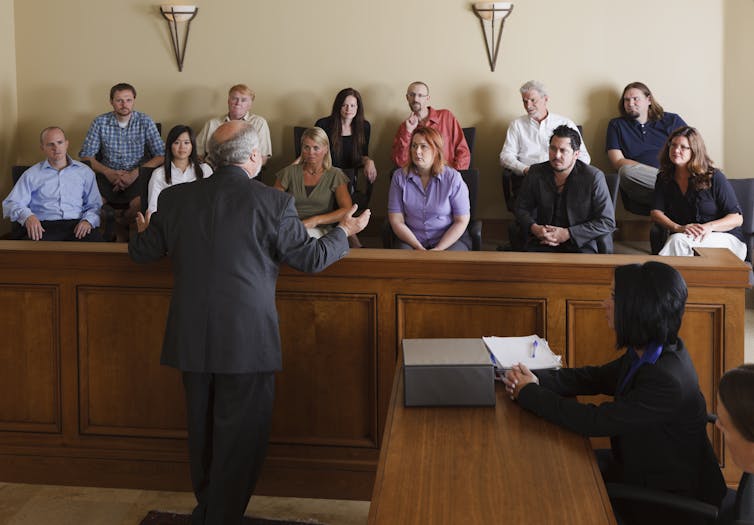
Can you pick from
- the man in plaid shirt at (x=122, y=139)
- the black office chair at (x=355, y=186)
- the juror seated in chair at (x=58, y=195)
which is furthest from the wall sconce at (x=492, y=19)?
the juror seated in chair at (x=58, y=195)

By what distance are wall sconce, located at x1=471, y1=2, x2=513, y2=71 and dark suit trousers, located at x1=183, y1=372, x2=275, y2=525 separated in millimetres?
4799

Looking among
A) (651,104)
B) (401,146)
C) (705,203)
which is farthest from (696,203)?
(401,146)

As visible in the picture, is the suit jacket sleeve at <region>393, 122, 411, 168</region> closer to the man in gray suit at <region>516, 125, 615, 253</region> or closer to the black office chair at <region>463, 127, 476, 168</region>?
the black office chair at <region>463, 127, 476, 168</region>

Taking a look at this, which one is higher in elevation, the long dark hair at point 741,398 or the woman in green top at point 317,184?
the woman in green top at point 317,184

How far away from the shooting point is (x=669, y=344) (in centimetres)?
257

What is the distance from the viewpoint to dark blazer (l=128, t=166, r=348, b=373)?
3.14m

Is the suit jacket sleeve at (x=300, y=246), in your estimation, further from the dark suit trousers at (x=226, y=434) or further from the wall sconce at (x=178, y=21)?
the wall sconce at (x=178, y=21)

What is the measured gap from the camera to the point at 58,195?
20.9ft

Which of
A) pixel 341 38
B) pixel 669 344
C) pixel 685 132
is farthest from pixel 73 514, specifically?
pixel 341 38

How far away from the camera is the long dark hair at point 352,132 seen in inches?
280

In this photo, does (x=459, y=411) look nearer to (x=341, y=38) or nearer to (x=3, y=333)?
(x=3, y=333)

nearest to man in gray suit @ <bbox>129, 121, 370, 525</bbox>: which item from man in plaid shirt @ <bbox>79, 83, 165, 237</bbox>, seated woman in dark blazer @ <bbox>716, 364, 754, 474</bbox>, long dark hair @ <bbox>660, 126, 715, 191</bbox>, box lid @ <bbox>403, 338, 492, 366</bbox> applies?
box lid @ <bbox>403, 338, 492, 366</bbox>

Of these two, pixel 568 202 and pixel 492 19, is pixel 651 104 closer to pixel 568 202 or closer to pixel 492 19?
pixel 492 19

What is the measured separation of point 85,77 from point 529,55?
3.63 metres
